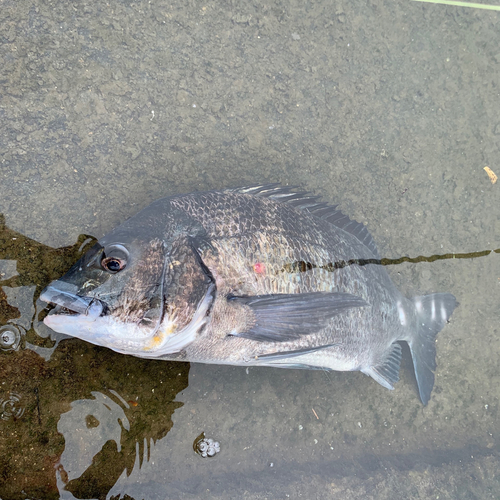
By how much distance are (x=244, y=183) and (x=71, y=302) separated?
4.60 feet

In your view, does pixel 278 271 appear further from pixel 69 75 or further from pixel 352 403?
pixel 69 75

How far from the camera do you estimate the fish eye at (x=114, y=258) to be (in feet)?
5.64

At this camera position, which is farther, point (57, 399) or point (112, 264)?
point (57, 399)

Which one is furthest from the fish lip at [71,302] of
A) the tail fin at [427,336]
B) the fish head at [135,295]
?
the tail fin at [427,336]

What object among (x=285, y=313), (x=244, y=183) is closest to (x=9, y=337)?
(x=285, y=313)

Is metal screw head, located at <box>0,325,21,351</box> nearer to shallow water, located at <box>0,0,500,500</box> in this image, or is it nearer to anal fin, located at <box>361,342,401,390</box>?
shallow water, located at <box>0,0,500,500</box>

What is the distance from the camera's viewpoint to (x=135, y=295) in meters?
1.71

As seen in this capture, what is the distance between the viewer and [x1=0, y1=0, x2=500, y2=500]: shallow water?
7.27ft

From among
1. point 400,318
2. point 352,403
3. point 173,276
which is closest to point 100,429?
point 173,276

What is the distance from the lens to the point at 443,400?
3.08 m

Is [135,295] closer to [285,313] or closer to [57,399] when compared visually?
[285,313]

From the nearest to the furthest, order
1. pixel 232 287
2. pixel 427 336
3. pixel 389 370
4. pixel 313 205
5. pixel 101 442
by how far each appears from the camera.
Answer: pixel 232 287, pixel 101 442, pixel 313 205, pixel 389 370, pixel 427 336

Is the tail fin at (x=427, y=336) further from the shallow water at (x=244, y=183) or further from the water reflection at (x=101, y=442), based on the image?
the water reflection at (x=101, y=442)

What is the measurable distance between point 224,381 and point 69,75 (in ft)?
7.20
